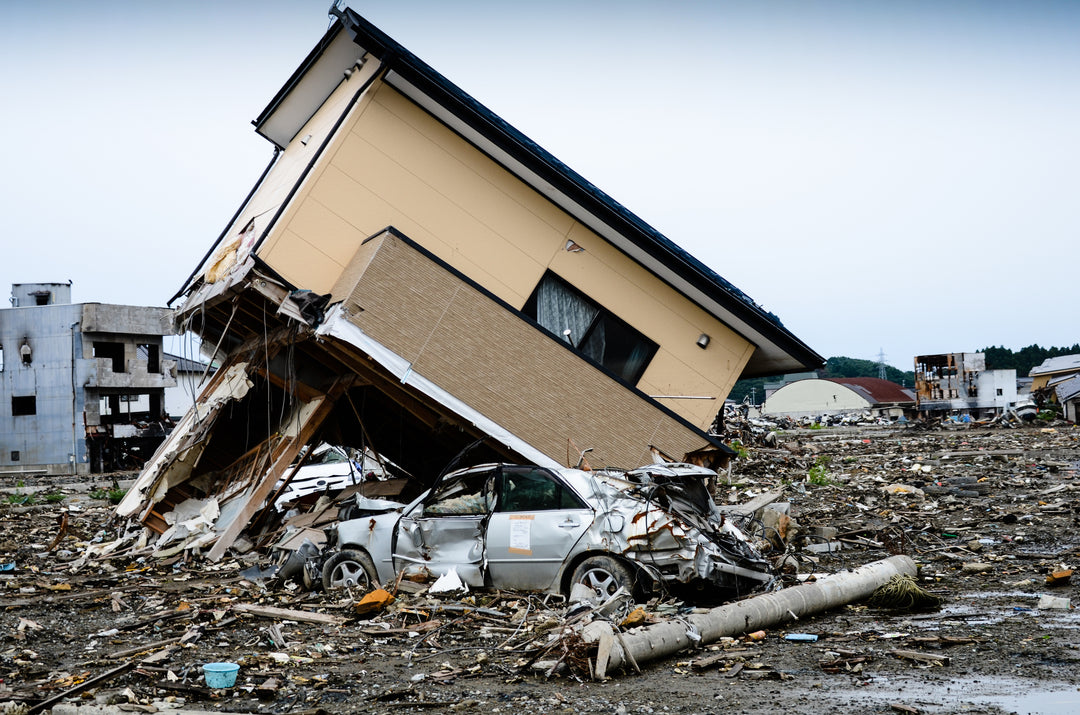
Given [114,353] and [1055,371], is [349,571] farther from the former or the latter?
[1055,371]

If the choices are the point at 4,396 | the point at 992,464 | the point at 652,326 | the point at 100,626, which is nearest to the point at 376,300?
the point at 652,326

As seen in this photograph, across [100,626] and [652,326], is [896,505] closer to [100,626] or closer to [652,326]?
[652,326]

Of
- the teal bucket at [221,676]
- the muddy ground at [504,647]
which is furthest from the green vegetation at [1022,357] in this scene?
the teal bucket at [221,676]

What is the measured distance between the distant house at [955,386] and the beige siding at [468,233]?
194ft

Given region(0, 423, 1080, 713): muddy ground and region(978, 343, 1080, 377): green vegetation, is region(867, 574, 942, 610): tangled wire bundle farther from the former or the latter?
region(978, 343, 1080, 377): green vegetation

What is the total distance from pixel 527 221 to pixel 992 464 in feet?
58.7

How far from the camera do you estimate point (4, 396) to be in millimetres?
45094

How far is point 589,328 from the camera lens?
46.8 feet

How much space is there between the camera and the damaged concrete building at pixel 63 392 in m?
44.3

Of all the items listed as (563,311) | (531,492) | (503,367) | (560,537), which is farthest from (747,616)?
(563,311)

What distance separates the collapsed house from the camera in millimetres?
12984

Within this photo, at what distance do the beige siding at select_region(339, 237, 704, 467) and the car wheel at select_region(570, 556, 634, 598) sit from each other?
442cm

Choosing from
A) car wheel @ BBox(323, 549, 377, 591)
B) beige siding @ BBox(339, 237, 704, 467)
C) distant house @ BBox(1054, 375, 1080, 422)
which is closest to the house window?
beige siding @ BBox(339, 237, 704, 467)

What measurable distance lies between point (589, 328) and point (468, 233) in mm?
2374
